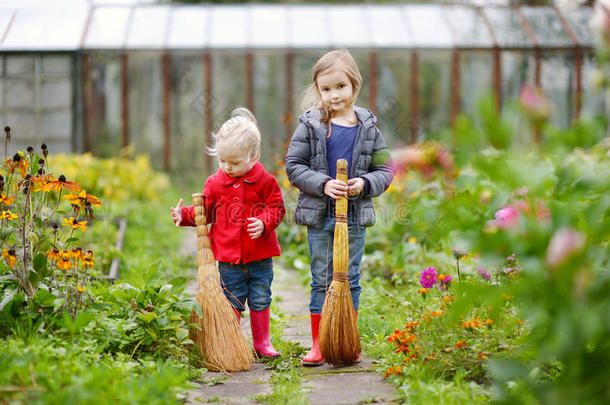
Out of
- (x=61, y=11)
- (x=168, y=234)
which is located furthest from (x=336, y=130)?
(x=61, y=11)

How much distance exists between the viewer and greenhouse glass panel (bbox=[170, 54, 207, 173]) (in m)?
11.3

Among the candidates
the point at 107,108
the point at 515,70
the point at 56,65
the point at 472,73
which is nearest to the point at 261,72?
the point at 107,108

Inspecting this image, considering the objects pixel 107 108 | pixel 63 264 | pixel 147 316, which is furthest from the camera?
pixel 107 108

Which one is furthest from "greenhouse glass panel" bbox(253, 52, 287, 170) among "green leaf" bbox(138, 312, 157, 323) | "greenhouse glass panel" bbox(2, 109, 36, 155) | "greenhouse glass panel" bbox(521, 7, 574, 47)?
"green leaf" bbox(138, 312, 157, 323)

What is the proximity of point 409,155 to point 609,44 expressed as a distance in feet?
2.00

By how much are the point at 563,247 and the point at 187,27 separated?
10487 millimetres

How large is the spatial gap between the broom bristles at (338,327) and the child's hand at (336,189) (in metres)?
0.39

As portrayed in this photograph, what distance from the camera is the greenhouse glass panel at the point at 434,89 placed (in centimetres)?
1133

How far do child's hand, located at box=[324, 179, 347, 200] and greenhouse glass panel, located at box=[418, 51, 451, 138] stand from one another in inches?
325

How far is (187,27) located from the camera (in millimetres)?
11531

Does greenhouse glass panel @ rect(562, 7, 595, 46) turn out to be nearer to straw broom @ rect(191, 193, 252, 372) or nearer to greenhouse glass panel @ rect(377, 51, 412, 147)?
greenhouse glass panel @ rect(377, 51, 412, 147)

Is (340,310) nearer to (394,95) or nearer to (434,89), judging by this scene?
(394,95)

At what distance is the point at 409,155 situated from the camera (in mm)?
2035

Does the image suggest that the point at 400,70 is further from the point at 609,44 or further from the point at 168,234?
the point at 609,44
